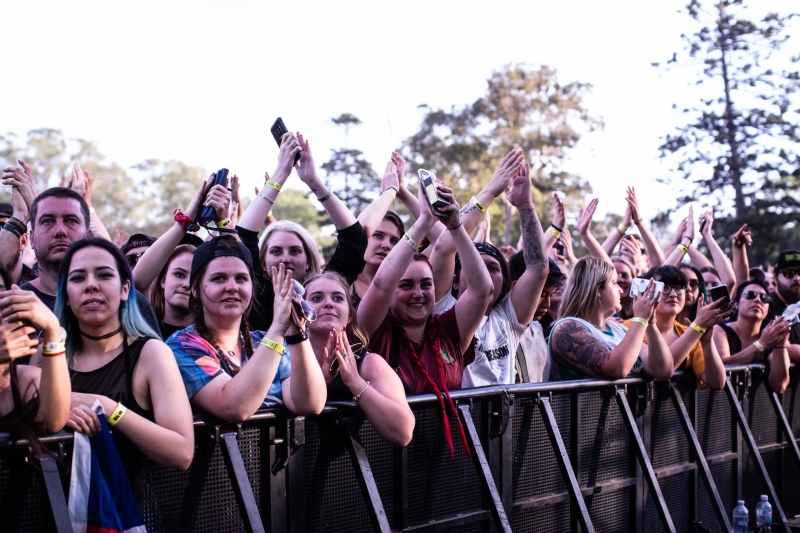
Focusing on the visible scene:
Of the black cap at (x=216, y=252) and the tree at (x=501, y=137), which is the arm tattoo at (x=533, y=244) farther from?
the tree at (x=501, y=137)

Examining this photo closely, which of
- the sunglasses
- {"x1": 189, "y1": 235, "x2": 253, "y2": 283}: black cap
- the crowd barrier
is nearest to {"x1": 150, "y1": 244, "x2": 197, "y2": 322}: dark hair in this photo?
{"x1": 189, "y1": 235, "x2": 253, "y2": 283}: black cap

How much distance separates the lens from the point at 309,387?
3.40 metres

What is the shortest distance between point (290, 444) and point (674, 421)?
345 centimetres

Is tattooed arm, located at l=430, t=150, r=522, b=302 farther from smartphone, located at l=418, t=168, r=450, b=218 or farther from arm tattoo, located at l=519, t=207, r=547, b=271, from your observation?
smartphone, located at l=418, t=168, r=450, b=218

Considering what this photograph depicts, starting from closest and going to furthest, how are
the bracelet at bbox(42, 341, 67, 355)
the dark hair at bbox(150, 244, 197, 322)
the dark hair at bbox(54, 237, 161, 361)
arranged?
the bracelet at bbox(42, 341, 67, 355)
the dark hair at bbox(54, 237, 161, 361)
the dark hair at bbox(150, 244, 197, 322)

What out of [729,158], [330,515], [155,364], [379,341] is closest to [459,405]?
A: [379,341]

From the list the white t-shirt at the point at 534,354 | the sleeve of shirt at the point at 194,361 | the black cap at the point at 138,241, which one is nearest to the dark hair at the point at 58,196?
the black cap at the point at 138,241

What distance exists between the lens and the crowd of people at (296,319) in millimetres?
3057

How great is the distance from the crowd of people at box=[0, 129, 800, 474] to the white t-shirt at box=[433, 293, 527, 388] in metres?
0.01

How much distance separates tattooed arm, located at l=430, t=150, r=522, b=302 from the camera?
5.11 m

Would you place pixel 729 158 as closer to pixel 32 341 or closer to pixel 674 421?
pixel 674 421

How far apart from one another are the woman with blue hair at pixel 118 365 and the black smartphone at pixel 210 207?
51.8 inches

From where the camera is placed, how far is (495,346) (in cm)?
505

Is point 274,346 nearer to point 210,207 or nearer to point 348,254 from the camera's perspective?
point 210,207
